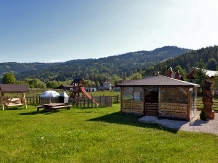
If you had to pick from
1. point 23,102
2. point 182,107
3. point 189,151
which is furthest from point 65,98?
point 189,151

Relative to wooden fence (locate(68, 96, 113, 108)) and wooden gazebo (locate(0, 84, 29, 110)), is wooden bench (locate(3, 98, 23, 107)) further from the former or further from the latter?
wooden fence (locate(68, 96, 113, 108))

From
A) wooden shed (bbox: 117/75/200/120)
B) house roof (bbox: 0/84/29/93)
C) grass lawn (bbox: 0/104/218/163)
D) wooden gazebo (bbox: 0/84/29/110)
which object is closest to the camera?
grass lawn (bbox: 0/104/218/163)

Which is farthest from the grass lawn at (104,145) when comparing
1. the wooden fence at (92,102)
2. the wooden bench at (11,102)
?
the wooden bench at (11,102)

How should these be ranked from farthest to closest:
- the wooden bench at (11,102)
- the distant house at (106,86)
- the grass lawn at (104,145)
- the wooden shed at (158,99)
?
1. the distant house at (106,86)
2. the wooden bench at (11,102)
3. the wooden shed at (158,99)
4. the grass lawn at (104,145)

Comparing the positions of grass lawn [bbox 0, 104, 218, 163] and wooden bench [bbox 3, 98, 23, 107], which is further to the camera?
wooden bench [bbox 3, 98, 23, 107]

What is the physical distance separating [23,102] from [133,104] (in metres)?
15.5

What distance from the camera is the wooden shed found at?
15.4 metres

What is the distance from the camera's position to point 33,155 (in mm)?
8148

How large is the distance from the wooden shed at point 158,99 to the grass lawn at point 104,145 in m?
3.80

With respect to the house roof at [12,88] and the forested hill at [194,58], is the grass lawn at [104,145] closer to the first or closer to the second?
the house roof at [12,88]

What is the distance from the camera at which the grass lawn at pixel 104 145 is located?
7.77 meters

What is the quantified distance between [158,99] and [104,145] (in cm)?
877

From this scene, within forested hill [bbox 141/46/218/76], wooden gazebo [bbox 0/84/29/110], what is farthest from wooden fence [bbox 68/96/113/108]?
forested hill [bbox 141/46/218/76]

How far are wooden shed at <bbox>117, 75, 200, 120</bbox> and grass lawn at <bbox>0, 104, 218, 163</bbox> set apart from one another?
3805 mm
